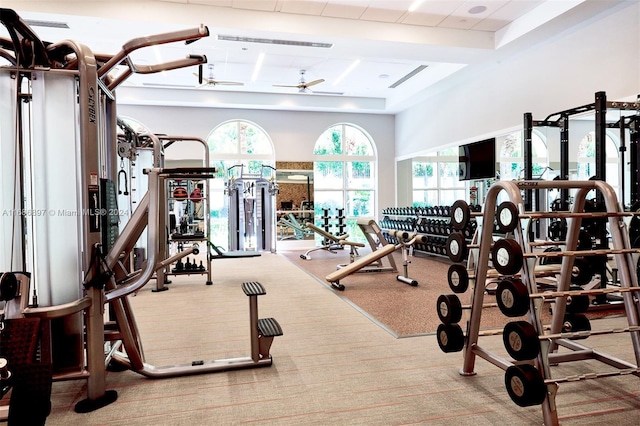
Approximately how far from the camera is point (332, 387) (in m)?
2.51

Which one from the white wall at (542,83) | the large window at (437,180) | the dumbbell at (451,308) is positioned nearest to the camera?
the dumbbell at (451,308)

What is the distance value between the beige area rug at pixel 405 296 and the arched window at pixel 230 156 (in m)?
3.55

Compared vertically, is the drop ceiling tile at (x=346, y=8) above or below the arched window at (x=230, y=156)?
above

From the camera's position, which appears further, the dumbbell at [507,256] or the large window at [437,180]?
the large window at [437,180]

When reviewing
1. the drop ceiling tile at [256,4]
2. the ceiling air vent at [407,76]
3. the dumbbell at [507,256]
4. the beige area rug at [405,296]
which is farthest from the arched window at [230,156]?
the dumbbell at [507,256]

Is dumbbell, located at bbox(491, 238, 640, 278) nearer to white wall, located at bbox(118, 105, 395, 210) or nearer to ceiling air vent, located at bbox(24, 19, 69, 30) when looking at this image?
ceiling air vent, located at bbox(24, 19, 69, 30)

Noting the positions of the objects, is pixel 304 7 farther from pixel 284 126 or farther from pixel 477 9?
pixel 284 126

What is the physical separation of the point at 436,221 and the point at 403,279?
2.45 metres

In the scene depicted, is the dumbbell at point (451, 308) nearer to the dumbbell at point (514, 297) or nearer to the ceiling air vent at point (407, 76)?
the dumbbell at point (514, 297)

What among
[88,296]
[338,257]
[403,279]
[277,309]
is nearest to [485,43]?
[403,279]

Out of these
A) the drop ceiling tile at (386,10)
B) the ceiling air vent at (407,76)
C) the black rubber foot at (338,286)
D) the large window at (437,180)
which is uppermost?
the ceiling air vent at (407,76)

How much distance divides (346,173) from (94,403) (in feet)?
31.2

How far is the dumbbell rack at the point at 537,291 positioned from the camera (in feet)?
6.31

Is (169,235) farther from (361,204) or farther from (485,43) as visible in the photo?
(361,204)
